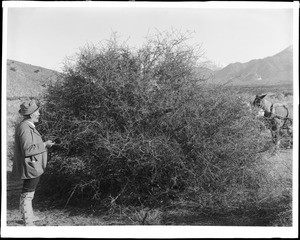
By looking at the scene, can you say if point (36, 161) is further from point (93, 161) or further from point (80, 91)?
point (80, 91)

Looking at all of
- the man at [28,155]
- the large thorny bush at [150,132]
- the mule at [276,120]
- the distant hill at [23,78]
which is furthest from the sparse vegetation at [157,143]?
the distant hill at [23,78]

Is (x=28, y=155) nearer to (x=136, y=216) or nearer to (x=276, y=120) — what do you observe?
(x=136, y=216)

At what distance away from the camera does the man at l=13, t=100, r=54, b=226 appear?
473 centimetres

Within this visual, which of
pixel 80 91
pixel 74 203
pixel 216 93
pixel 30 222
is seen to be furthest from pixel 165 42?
pixel 30 222

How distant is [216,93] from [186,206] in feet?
5.61

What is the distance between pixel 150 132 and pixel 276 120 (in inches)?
148

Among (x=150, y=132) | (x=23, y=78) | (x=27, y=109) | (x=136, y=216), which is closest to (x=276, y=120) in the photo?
(x=150, y=132)

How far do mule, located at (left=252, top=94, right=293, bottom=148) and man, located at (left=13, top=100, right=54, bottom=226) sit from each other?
12.0 feet

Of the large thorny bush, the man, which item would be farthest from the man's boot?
the large thorny bush

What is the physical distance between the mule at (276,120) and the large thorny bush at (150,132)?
967 mm

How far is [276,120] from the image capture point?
316 inches

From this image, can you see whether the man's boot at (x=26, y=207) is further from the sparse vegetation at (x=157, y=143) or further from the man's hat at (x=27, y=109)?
the man's hat at (x=27, y=109)

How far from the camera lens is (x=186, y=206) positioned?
5508 millimetres

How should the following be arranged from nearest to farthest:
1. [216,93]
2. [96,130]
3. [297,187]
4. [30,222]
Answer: [297,187] → [30,222] → [96,130] → [216,93]
